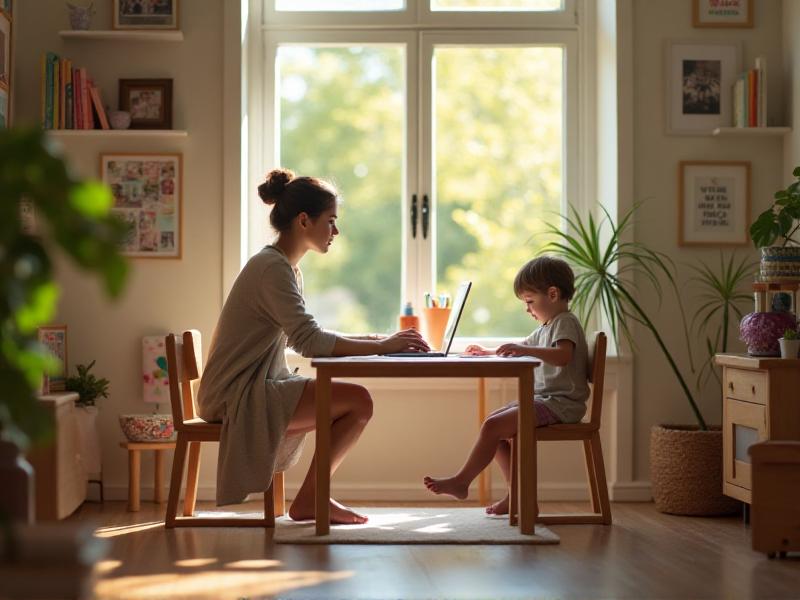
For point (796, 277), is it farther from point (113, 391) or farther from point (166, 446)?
point (113, 391)

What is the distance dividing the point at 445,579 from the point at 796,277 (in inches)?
72.4

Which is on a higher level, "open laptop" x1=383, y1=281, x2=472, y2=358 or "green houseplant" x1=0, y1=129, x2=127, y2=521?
"green houseplant" x1=0, y1=129, x2=127, y2=521

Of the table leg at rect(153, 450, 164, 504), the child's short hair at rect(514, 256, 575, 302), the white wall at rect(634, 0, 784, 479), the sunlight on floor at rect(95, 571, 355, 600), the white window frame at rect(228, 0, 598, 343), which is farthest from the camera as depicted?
the white window frame at rect(228, 0, 598, 343)

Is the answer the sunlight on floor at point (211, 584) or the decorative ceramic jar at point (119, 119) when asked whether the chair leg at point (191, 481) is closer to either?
the sunlight on floor at point (211, 584)

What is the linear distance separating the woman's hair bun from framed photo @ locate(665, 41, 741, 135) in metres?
1.71

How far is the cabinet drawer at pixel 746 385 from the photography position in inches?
146

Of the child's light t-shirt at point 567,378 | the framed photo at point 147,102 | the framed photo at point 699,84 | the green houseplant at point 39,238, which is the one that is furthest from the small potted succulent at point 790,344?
the green houseplant at point 39,238

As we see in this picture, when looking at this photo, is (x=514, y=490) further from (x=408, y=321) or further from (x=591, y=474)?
(x=408, y=321)

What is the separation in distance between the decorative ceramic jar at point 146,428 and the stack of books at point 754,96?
2.65 meters

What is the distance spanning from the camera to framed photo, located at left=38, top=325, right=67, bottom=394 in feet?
14.0

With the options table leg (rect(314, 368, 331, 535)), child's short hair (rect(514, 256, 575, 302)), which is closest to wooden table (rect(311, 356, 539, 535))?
table leg (rect(314, 368, 331, 535))

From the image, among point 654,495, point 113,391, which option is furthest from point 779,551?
point 113,391

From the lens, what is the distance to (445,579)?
2.87m

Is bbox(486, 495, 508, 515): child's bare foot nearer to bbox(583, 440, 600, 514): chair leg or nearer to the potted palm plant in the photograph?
bbox(583, 440, 600, 514): chair leg
